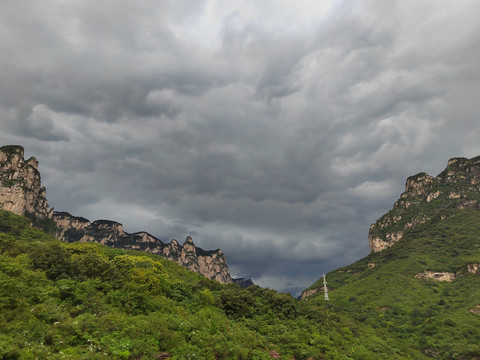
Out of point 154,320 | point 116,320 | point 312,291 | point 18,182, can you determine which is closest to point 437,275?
point 312,291

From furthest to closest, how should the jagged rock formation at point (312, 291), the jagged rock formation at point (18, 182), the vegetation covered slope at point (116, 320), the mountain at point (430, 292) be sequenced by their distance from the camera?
the jagged rock formation at point (312, 291) < the jagged rock formation at point (18, 182) < the mountain at point (430, 292) < the vegetation covered slope at point (116, 320)

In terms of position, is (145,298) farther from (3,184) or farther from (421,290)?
(3,184)

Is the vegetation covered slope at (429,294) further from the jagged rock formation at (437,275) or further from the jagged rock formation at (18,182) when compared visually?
the jagged rock formation at (18,182)

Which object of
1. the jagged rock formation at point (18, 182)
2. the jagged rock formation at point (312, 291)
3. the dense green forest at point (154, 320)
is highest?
the jagged rock formation at point (18, 182)

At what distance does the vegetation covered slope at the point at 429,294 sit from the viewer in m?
72.7

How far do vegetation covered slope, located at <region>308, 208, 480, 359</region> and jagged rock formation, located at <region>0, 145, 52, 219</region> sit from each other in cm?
17370

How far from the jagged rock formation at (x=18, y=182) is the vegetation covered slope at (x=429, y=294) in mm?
173697

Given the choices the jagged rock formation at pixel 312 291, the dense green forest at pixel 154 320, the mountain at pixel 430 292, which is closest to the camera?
the dense green forest at pixel 154 320

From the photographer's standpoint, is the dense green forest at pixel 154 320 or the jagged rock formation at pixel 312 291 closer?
the dense green forest at pixel 154 320

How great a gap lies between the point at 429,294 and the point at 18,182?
220m

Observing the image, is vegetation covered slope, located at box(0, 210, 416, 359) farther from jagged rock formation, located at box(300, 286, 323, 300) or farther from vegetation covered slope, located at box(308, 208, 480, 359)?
jagged rock formation, located at box(300, 286, 323, 300)

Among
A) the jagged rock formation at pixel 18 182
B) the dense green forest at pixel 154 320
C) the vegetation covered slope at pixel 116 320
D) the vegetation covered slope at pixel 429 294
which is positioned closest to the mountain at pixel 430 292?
the vegetation covered slope at pixel 429 294

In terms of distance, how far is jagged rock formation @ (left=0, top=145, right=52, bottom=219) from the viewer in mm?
159363

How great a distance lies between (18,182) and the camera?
167625 millimetres
